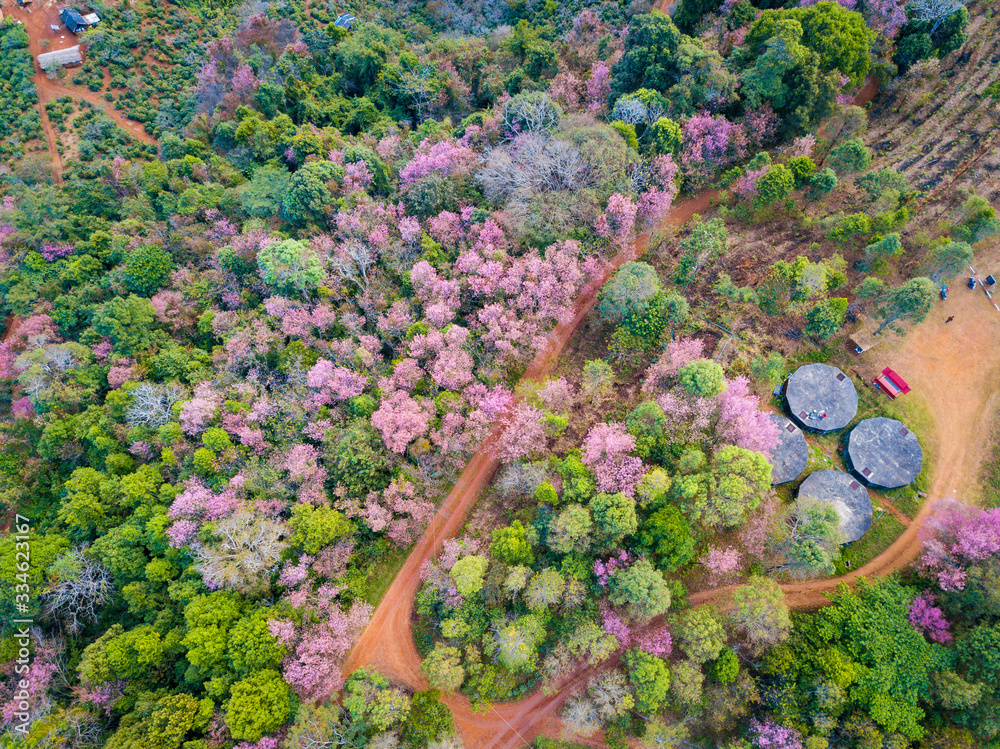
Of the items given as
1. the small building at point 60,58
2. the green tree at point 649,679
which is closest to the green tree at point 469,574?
Result: the green tree at point 649,679

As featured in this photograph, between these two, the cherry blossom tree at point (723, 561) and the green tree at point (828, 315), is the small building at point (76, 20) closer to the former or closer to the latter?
the green tree at point (828, 315)

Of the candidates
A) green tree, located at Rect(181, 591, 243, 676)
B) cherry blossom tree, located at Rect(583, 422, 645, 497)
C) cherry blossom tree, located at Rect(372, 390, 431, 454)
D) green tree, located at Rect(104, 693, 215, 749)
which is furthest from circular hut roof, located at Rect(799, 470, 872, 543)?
green tree, located at Rect(104, 693, 215, 749)

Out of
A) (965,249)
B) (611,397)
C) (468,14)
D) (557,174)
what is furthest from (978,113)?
(468,14)

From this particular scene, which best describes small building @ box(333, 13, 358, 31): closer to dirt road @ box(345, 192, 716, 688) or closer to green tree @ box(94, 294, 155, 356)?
green tree @ box(94, 294, 155, 356)

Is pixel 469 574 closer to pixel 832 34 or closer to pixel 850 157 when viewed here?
pixel 850 157

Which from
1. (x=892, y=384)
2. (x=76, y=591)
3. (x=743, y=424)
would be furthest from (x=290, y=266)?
(x=892, y=384)
